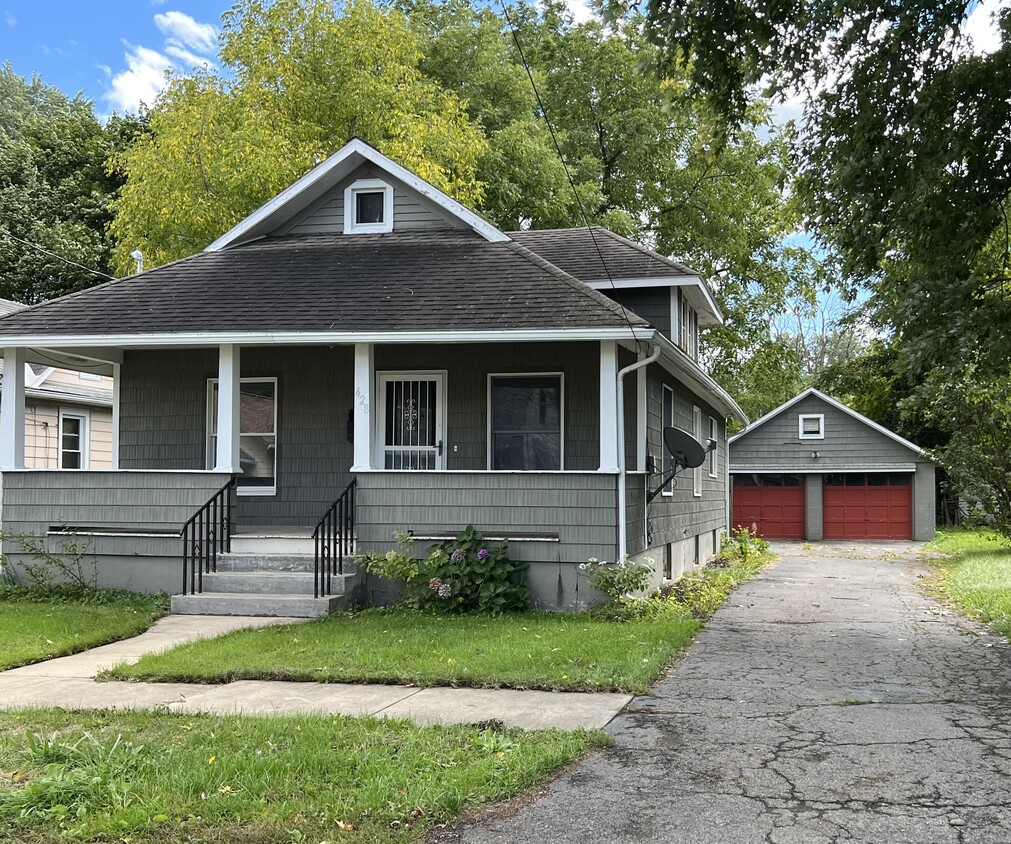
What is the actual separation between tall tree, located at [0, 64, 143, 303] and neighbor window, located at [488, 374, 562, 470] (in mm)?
23223

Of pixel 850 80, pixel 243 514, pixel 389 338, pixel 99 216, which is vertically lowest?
pixel 243 514

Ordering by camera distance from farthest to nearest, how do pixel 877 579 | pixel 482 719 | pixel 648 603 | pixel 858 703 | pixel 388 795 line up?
1. pixel 877 579
2. pixel 648 603
3. pixel 858 703
4. pixel 482 719
5. pixel 388 795

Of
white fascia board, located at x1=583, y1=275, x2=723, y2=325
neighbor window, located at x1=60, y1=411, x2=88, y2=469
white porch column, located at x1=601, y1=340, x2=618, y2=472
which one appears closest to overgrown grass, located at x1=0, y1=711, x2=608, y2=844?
white porch column, located at x1=601, y1=340, x2=618, y2=472

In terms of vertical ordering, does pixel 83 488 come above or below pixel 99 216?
below

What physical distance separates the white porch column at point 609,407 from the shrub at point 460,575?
161 cm

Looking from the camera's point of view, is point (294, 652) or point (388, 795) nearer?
point (388, 795)

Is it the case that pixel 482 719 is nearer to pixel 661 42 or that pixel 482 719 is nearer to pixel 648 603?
pixel 648 603

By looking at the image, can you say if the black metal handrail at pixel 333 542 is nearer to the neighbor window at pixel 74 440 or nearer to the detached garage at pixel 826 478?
the neighbor window at pixel 74 440

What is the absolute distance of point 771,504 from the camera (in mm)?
33219

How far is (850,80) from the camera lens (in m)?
9.21

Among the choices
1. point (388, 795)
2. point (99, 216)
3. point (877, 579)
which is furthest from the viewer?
point (99, 216)

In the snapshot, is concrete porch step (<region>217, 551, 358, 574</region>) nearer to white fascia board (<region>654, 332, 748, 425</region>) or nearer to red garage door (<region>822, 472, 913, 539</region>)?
white fascia board (<region>654, 332, 748, 425</region>)

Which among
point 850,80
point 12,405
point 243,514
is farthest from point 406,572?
point 850,80

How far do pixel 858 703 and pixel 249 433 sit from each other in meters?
9.74
